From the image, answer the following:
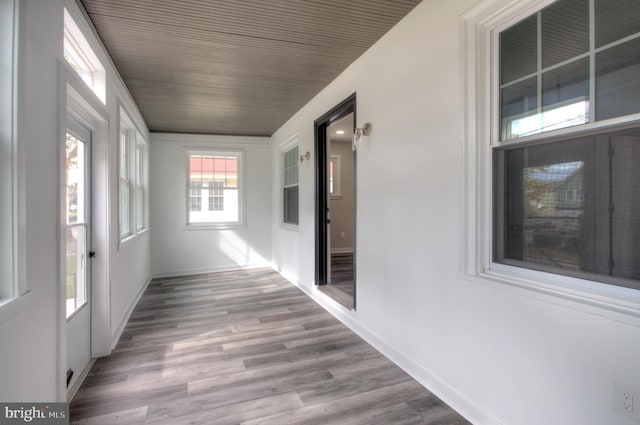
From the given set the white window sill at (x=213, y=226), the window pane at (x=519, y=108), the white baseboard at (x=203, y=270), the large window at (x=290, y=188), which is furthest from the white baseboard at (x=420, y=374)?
the white window sill at (x=213, y=226)

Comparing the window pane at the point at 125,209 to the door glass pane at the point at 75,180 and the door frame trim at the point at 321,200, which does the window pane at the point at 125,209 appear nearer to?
the door glass pane at the point at 75,180

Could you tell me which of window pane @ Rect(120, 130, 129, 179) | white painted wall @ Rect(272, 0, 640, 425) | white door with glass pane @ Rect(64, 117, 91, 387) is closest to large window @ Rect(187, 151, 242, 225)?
window pane @ Rect(120, 130, 129, 179)

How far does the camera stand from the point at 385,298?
2.70m

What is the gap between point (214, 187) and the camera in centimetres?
620

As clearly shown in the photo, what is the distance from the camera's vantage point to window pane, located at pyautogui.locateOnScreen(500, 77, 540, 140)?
5.24ft

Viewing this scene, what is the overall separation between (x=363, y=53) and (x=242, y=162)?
12.7ft

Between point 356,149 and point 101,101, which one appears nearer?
point 101,101

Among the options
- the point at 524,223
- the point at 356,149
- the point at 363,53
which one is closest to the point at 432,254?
the point at 524,223

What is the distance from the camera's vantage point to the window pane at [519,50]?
5.25 ft

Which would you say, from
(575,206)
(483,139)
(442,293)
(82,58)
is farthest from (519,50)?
(82,58)

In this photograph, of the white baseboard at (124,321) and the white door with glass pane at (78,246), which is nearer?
the white door with glass pane at (78,246)

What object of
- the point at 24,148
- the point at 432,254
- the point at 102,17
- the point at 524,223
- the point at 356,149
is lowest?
the point at 432,254

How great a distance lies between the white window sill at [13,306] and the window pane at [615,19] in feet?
8.49

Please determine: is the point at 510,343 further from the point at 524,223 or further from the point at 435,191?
the point at 435,191
